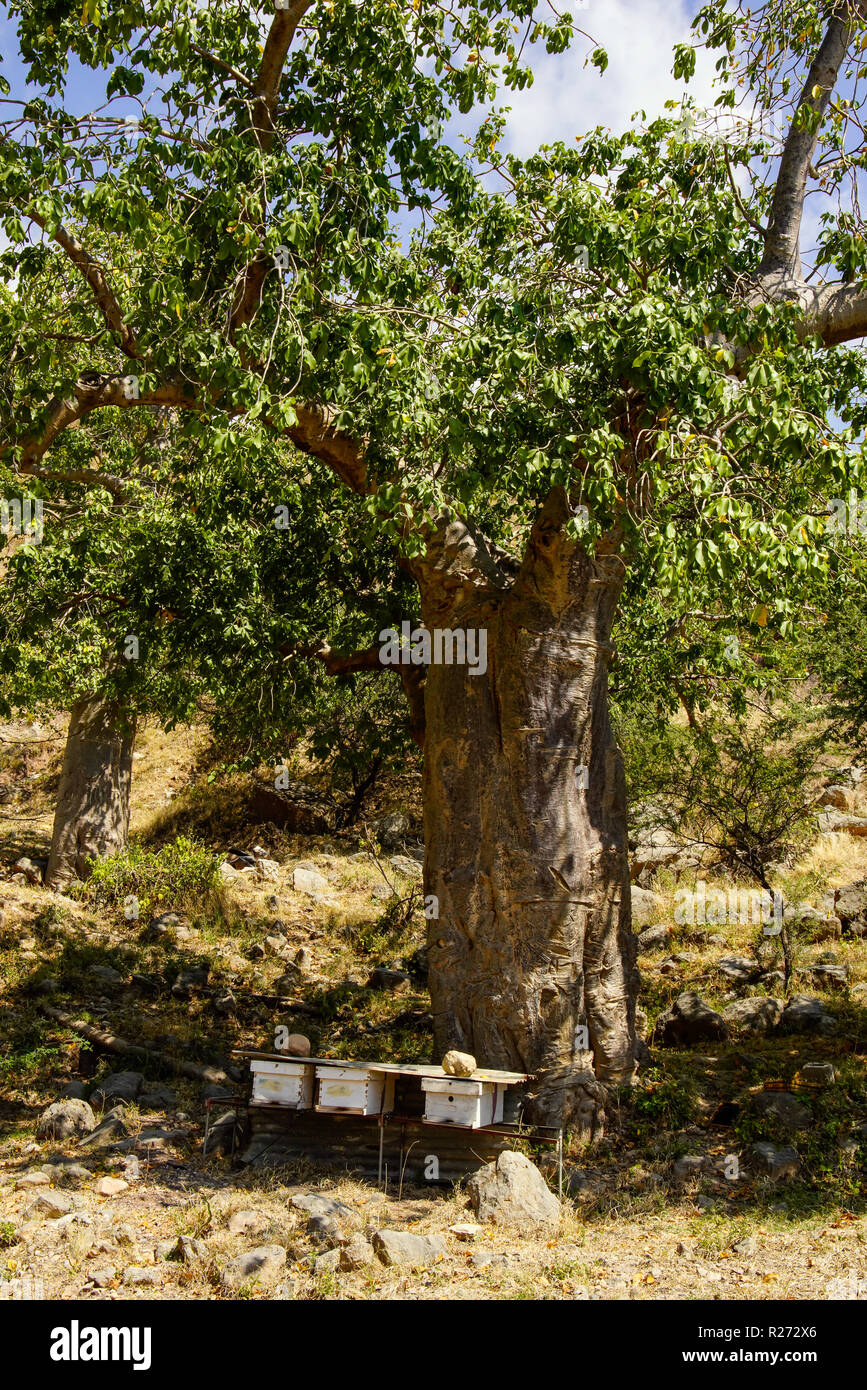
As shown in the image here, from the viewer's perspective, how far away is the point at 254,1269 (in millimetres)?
→ 4891

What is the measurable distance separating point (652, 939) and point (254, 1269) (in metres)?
7.81

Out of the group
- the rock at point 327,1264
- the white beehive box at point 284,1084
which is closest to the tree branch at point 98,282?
the white beehive box at point 284,1084

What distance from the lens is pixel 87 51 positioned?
6527mm

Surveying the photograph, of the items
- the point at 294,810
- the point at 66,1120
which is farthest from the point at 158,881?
the point at 66,1120

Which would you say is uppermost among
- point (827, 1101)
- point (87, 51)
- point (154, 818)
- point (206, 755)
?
point (87, 51)

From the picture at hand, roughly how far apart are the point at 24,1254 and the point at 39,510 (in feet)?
20.2

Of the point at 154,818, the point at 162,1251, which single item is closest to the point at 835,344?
the point at 162,1251

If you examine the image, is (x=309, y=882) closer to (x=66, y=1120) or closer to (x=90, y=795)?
(x=90, y=795)

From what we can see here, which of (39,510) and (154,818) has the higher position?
(39,510)

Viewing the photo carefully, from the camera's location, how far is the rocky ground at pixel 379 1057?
507 centimetres

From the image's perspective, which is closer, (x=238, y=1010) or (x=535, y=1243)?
(x=535, y=1243)

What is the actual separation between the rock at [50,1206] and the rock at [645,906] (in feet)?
26.2

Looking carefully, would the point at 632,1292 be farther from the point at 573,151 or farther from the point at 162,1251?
the point at 573,151

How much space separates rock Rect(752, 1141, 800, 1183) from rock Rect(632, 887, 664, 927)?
5838mm
